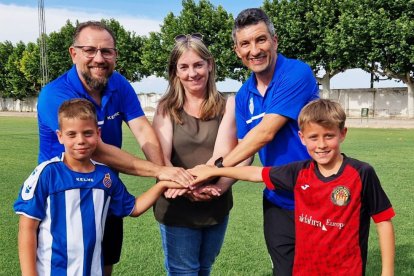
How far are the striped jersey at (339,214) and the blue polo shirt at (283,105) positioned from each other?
0.33 m

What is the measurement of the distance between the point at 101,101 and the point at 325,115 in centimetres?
168

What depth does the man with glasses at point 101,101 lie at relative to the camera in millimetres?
3197

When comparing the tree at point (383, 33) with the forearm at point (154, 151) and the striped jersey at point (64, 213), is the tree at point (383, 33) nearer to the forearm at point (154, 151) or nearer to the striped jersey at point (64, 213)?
the forearm at point (154, 151)

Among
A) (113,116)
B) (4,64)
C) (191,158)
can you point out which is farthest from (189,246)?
(4,64)

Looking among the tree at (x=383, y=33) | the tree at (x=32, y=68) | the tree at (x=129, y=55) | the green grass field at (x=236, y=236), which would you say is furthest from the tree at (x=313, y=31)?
the tree at (x=32, y=68)

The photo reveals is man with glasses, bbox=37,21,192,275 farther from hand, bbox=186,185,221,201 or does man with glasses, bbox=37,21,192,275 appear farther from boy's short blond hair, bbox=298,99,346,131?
boy's short blond hair, bbox=298,99,346,131

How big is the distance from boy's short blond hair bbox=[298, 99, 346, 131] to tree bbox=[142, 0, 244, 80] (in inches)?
1495

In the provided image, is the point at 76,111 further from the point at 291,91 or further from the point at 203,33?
the point at 203,33

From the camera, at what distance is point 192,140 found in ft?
11.2

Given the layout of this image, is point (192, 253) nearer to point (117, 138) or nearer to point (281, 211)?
point (281, 211)

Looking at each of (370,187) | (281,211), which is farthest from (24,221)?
(370,187)

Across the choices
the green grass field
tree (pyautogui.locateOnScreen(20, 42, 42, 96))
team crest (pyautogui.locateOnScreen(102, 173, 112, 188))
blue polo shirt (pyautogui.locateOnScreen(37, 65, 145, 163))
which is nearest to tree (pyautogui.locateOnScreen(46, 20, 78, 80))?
tree (pyautogui.locateOnScreen(20, 42, 42, 96))

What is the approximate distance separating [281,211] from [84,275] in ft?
4.62

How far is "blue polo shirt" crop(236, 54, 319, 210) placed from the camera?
3.13m
